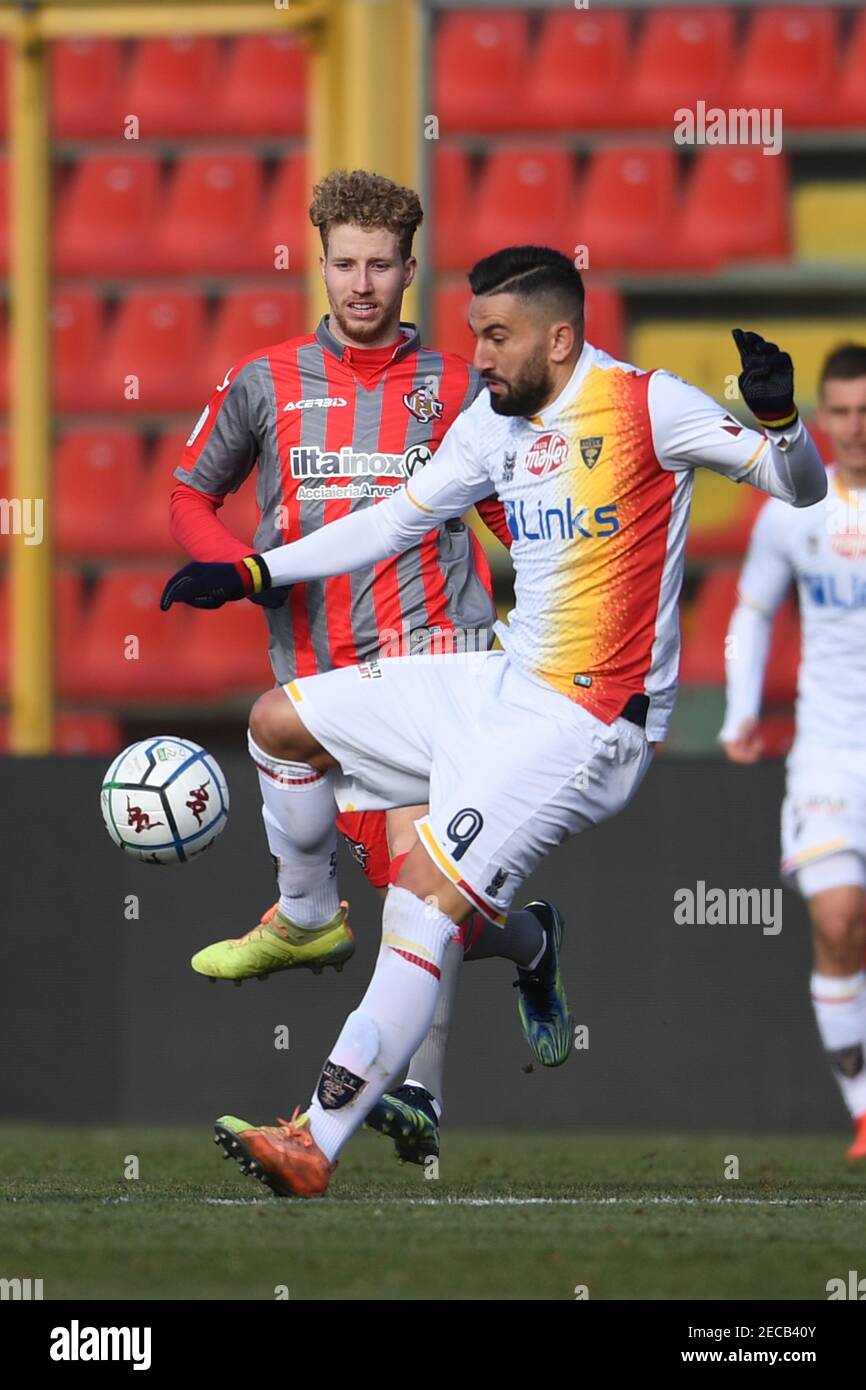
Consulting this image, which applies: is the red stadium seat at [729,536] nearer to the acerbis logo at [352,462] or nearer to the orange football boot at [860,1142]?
the acerbis logo at [352,462]

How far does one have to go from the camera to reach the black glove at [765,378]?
468 centimetres

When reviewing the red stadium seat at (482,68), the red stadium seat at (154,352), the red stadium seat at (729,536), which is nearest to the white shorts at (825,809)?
the red stadium seat at (729,536)

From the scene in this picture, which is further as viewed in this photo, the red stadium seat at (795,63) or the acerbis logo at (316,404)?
the red stadium seat at (795,63)

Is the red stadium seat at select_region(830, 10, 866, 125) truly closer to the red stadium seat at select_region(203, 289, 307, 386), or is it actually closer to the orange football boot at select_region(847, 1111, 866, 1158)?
the red stadium seat at select_region(203, 289, 307, 386)

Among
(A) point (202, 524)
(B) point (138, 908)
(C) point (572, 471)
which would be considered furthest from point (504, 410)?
(B) point (138, 908)

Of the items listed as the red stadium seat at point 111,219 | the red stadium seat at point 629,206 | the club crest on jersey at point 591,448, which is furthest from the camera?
the red stadium seat at point 111,219

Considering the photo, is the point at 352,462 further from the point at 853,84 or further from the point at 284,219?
the point at 853,84

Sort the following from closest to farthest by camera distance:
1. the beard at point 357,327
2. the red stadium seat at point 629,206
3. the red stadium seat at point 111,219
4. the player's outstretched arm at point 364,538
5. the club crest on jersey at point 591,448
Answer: the club crest on jersey at point 591,448 → the player's outstretched arm at point 364,538 → the beard at point 357,327 → the red stadium seat at point 629,206 → the red stadium seat at point 111,219

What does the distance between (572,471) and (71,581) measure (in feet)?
17.0

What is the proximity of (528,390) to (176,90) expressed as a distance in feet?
18.9

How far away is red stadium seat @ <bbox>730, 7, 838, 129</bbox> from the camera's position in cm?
998

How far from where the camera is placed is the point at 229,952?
5.73 m

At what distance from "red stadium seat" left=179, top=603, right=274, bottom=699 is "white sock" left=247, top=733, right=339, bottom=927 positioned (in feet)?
11.8

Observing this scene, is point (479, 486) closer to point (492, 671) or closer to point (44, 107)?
point (492, 671)
